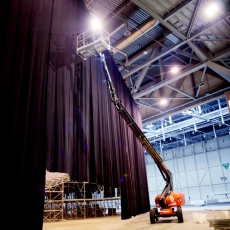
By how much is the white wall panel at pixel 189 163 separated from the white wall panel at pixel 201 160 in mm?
528

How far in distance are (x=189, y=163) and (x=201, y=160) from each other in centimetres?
165

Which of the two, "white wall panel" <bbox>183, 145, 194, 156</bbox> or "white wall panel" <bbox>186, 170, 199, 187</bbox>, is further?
"white wall panel" <bbox>183, 145, 194, 156</bbox>

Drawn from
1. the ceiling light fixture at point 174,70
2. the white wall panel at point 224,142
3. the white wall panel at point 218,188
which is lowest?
the white wall panel at point 218,188

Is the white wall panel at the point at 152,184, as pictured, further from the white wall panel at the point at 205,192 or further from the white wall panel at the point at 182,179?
the white wall panel at the point at 205,192

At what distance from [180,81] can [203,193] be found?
18525mm

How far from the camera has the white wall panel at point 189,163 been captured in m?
29.1

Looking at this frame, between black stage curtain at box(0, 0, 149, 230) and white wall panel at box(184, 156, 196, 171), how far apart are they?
22595 millimetres

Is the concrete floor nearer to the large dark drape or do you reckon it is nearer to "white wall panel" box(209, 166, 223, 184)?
the large dark drape

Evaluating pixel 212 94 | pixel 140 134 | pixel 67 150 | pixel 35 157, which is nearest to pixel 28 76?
pixel 35 157

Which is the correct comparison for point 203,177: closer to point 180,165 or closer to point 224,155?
point 180,165

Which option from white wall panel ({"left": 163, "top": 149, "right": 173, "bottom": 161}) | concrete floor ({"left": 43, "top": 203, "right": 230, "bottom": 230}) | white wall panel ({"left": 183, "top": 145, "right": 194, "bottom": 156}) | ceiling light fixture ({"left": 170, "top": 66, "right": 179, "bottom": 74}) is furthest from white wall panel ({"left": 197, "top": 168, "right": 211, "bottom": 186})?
ceiling light fixture ({"left": 170, "top": 66, "right": 179, "bottom": 74})

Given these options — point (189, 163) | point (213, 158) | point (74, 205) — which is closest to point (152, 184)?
point (189, 163)

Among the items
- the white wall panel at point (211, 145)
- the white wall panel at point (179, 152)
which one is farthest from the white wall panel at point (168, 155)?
the white wall panel at point (211, 145)

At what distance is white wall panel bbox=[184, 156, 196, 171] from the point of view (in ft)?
95.4
